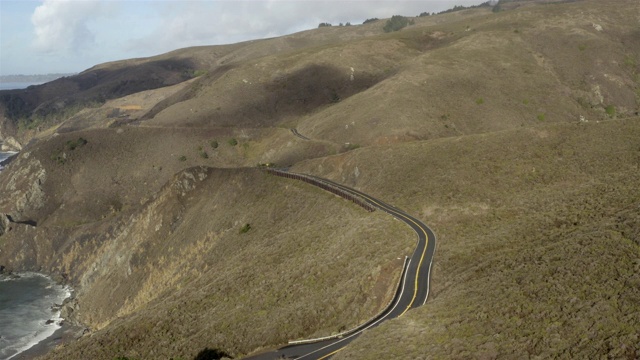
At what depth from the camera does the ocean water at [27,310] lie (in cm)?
7169

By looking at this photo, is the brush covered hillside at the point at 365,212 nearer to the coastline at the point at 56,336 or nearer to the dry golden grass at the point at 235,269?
the dry golden grass at the point at 235,269

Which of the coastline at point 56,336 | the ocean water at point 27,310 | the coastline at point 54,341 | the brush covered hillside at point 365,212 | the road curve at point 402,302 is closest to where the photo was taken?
the brush covered hillside at point 365,212

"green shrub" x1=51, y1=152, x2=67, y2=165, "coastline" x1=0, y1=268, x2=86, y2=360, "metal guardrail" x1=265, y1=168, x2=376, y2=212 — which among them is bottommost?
"coastline" x1=0, y1=268, x2=86, y2=360

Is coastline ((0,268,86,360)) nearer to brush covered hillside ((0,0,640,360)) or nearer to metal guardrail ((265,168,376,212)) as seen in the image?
brush covered hillside ((0,0,640,360))

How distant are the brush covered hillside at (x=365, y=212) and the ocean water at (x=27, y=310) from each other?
4695 mm

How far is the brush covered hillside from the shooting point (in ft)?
105

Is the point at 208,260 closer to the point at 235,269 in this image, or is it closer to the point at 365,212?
the point at 235,269

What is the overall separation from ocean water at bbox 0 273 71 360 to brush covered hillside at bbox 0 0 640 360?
4.69 m

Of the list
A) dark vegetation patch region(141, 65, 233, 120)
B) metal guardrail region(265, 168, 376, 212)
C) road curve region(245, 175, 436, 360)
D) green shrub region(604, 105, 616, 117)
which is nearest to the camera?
road curve region(245, 175, 436, 360)

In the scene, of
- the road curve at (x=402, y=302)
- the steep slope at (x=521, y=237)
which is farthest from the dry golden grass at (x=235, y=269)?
the steep slope at (x=521, y=237)

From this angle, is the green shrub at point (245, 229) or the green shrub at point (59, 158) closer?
→ the green shrub at point (245, 229)

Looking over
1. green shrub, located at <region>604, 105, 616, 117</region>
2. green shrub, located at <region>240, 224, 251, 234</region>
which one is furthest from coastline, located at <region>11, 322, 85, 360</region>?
green shrub, located at <region>604, 105, 616, 117</region>

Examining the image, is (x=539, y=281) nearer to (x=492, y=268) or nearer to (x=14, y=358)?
(x=492, y=268)

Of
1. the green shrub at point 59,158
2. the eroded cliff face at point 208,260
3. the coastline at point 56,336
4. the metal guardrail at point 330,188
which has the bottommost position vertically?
the coastline at point 56,336
